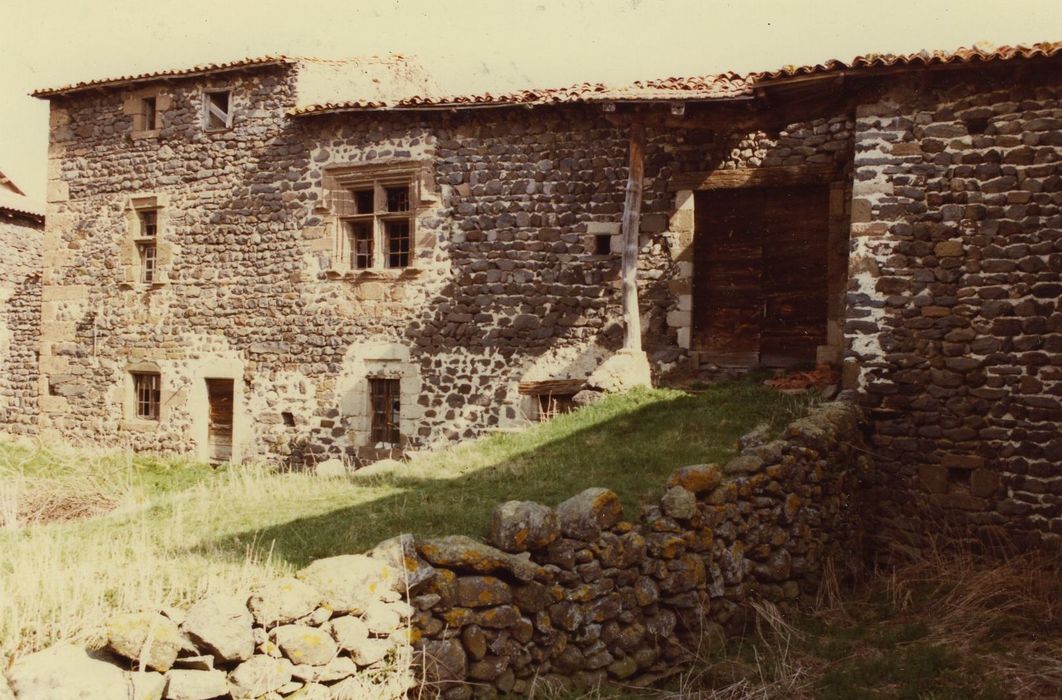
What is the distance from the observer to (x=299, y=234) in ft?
45.6

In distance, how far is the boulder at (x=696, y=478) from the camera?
22.4 feet

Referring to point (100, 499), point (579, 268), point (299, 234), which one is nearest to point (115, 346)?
point (299, 234)

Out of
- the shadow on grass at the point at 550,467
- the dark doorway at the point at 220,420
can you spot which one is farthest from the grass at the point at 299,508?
the dark doorway at the point at 220,420

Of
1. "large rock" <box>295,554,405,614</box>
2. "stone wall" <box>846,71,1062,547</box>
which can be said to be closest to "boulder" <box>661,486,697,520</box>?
"large rock" <box>295,554,405,614</box>

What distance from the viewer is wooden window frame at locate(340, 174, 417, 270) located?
43.2ft

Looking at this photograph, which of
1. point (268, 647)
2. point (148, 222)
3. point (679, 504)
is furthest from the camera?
point (148, 222)

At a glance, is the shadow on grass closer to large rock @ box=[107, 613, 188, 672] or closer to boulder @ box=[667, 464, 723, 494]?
boulder @ box=[667, 464, 723, 494]

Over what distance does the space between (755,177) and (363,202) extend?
5.90m

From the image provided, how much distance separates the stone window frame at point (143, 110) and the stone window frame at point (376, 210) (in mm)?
3637

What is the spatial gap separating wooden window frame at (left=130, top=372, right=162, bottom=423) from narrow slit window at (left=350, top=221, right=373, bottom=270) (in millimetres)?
4302

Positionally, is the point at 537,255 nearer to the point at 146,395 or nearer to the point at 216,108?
the point at 216,108

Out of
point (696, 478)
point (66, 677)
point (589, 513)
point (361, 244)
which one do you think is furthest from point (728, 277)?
point (66, 677)

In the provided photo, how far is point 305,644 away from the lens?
446cm

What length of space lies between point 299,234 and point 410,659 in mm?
10124
